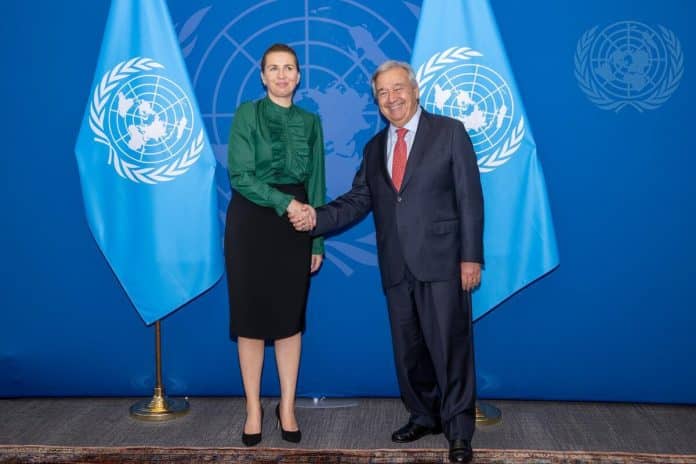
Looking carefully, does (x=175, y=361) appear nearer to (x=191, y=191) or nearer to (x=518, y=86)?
(x=191, y=191)

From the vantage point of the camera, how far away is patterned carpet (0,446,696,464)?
9.41ft

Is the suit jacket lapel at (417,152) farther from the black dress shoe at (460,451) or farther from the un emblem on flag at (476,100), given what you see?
the black dress shoe at (460,451)

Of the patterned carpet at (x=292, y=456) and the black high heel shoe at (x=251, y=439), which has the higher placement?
the black high heel shoe at (x=251, y=439)

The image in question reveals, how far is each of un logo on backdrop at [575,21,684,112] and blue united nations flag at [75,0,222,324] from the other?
1868 mm

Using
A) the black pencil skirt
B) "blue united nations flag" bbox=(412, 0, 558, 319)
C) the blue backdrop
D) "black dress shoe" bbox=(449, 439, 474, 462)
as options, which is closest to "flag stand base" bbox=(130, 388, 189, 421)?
the blue backdrop

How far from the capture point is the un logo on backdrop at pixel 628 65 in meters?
3.37

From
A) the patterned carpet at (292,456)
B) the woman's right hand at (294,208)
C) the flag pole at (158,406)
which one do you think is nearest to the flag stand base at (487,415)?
the patterned carpet at (292,456)

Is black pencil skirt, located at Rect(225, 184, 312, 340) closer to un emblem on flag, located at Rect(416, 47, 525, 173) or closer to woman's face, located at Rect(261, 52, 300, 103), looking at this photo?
woman's face, located at Rect(261, 52, 300, 103)

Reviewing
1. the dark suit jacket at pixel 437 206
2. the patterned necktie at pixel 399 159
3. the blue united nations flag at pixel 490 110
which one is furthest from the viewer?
the blue united nations flag at pixel 490 110

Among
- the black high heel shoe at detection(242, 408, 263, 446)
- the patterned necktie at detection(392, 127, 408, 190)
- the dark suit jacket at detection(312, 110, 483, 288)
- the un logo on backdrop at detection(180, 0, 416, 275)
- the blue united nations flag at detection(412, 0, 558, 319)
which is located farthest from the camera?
the un logo on backdrop at detection(180, 0, 416, 275)

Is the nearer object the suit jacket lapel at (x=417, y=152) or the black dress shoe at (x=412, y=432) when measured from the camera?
the suit jacket lapel at (x=417, y=152)

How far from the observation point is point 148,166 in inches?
130

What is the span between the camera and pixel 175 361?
3725 mm

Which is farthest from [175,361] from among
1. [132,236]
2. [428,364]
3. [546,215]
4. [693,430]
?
[693,430]
